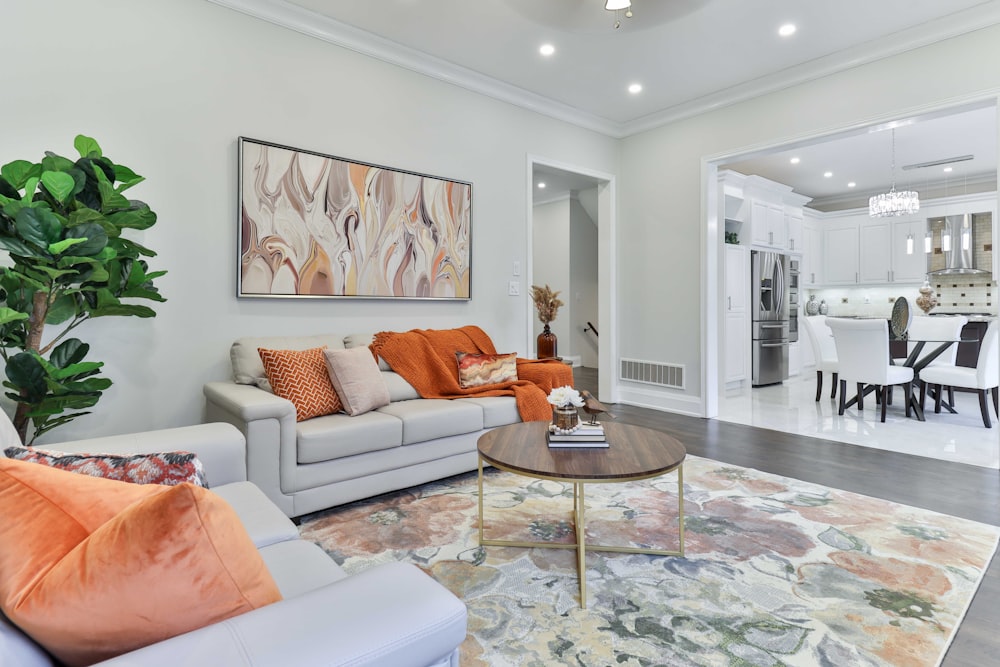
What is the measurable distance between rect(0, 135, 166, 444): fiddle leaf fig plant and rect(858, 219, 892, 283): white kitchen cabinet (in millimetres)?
9421

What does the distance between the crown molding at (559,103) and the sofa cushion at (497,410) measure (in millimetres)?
2526

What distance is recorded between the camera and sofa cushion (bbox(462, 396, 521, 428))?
3.31m

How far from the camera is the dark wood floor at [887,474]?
1747 mm

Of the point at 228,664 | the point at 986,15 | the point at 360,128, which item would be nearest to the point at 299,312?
the point at 360,128

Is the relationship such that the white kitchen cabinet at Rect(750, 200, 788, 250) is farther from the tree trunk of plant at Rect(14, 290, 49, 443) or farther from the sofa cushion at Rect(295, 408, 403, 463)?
the tree trunk of plant at Rect(14, 290, 49, 443)

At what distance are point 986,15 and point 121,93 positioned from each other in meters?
5.14

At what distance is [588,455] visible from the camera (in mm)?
2156

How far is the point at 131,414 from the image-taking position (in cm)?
286

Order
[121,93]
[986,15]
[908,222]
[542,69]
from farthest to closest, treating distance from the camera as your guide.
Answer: [908,222] → [542,69] → [986,15] → [121,93]

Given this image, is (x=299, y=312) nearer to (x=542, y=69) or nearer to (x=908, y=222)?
(x=542, y=69)

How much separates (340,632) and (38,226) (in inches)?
83.4

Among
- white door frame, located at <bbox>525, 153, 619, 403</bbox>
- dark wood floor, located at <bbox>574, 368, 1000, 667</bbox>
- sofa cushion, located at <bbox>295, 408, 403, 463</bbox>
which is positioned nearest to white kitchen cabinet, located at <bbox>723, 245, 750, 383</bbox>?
white door frame, located at <bbox>525, 153, 619, 403</bbox>

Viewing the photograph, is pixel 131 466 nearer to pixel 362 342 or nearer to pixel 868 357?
pixel 362 342

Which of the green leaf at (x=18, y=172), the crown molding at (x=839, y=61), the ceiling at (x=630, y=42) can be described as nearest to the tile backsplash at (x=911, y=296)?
the ceiling at (x=630, y=42)
